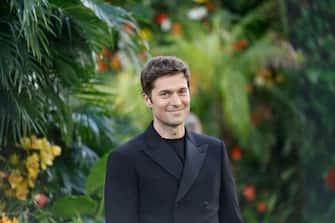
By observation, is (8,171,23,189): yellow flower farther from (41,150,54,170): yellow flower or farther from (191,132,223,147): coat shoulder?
(191,132,223,147): coat shoulder

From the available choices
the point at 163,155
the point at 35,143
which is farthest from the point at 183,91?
the point at 35,143

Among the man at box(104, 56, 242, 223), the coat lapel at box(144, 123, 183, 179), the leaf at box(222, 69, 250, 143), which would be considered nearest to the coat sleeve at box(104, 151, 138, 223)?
the man at box(104, 56, 242, 223)

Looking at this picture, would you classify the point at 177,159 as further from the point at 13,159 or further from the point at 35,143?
the point at 13,159

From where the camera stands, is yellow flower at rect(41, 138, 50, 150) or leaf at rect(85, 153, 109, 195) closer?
yellow flower at rect(41, 138, 50, 150)

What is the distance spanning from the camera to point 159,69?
423 centimetres

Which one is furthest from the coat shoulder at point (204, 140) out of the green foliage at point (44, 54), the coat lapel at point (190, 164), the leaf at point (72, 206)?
the leaf at point (72, 206)

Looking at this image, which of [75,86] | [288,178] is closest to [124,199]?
[75,86]

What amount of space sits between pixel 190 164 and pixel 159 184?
18 cm

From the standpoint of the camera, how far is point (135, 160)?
431cm

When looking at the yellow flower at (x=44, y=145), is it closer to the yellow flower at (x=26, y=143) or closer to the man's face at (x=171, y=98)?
the yellow flower at (x=26, y=143)

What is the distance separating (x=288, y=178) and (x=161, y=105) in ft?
28.7

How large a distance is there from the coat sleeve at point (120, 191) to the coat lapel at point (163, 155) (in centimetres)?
12

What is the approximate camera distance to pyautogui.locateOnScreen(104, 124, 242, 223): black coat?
4.24 metres

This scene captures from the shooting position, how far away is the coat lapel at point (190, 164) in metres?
4.26
